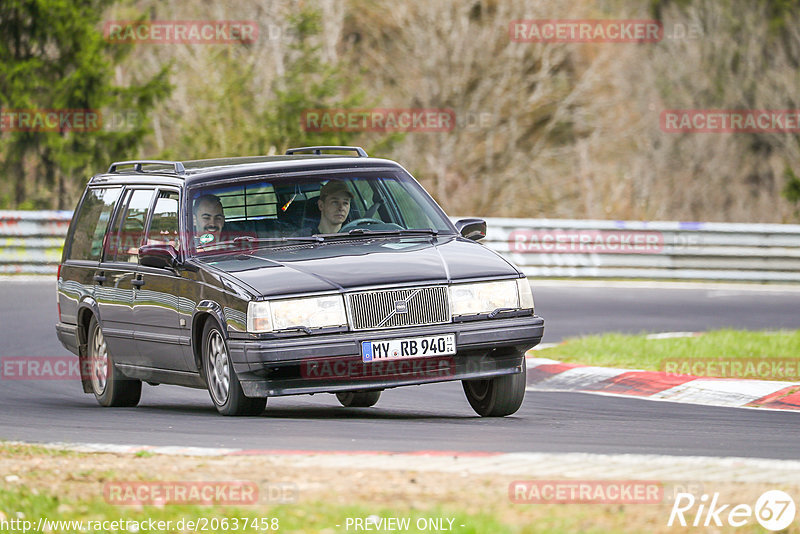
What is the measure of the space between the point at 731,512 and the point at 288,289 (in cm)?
365

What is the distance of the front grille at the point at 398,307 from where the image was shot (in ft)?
28.6

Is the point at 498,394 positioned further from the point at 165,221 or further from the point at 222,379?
the point at 165,221

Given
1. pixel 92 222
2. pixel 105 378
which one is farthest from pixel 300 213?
pixel 92 222

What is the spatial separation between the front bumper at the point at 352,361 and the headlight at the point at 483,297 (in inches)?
3.4

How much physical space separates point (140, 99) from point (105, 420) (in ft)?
66.0

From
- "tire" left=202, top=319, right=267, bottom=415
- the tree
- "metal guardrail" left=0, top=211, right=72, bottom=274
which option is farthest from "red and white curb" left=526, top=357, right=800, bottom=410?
the tree

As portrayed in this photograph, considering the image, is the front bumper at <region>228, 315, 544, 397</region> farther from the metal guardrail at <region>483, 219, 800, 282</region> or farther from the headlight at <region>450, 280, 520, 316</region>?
the metal guardrail at <region>483, 219, 800, 282</region>

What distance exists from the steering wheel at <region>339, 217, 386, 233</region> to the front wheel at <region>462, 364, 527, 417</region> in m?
1.26

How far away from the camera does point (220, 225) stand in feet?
32.1

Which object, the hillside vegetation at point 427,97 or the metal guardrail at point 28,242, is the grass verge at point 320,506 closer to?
the metal guardrail at point 28,242

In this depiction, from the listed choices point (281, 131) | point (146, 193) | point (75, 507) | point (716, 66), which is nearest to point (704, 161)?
point (716, 66)

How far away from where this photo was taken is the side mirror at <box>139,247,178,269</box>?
9.73 metres

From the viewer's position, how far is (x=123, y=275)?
10.5 metres

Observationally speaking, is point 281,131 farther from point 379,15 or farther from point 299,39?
Answer: point 379,15
